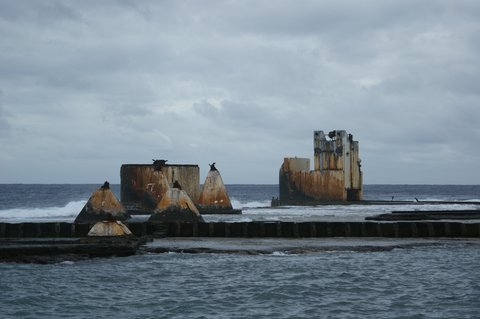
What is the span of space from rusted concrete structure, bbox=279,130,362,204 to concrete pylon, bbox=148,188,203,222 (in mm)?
25735

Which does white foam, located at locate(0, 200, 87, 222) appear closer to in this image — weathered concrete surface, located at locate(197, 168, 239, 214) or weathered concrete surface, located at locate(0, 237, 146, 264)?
weathered concrete surface, located at locate(197, 168, 239, 214)

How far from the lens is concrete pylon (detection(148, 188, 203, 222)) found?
104 feet

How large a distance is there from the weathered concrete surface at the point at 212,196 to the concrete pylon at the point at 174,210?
1091 centimetres

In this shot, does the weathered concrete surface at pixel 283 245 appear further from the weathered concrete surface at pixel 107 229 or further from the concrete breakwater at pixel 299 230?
the weathered concrete surface at pixel 107 229

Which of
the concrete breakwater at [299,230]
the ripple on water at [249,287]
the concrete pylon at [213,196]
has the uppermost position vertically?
the concrete pylon at [213,196]

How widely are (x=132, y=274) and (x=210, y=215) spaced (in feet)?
76.2

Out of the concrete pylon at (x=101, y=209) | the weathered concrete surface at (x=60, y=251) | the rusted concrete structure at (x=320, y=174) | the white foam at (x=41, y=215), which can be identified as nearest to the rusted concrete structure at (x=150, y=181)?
the white foam at (x=41, y=215)

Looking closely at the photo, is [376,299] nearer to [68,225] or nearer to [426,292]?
[426,292]

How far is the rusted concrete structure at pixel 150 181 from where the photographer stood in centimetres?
4331

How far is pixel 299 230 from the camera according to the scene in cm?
2936

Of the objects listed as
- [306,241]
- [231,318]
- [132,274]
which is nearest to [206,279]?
[132,274]

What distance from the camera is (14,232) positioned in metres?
30.4

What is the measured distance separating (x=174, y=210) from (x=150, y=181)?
11.7 metres

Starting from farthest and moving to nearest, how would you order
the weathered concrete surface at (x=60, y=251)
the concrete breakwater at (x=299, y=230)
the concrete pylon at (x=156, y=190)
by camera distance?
the concrete pylon at (x=156, y=190), the concrete breakwater at (x=299, y=230), the weathered concrete surface at (x=60, y=251)
